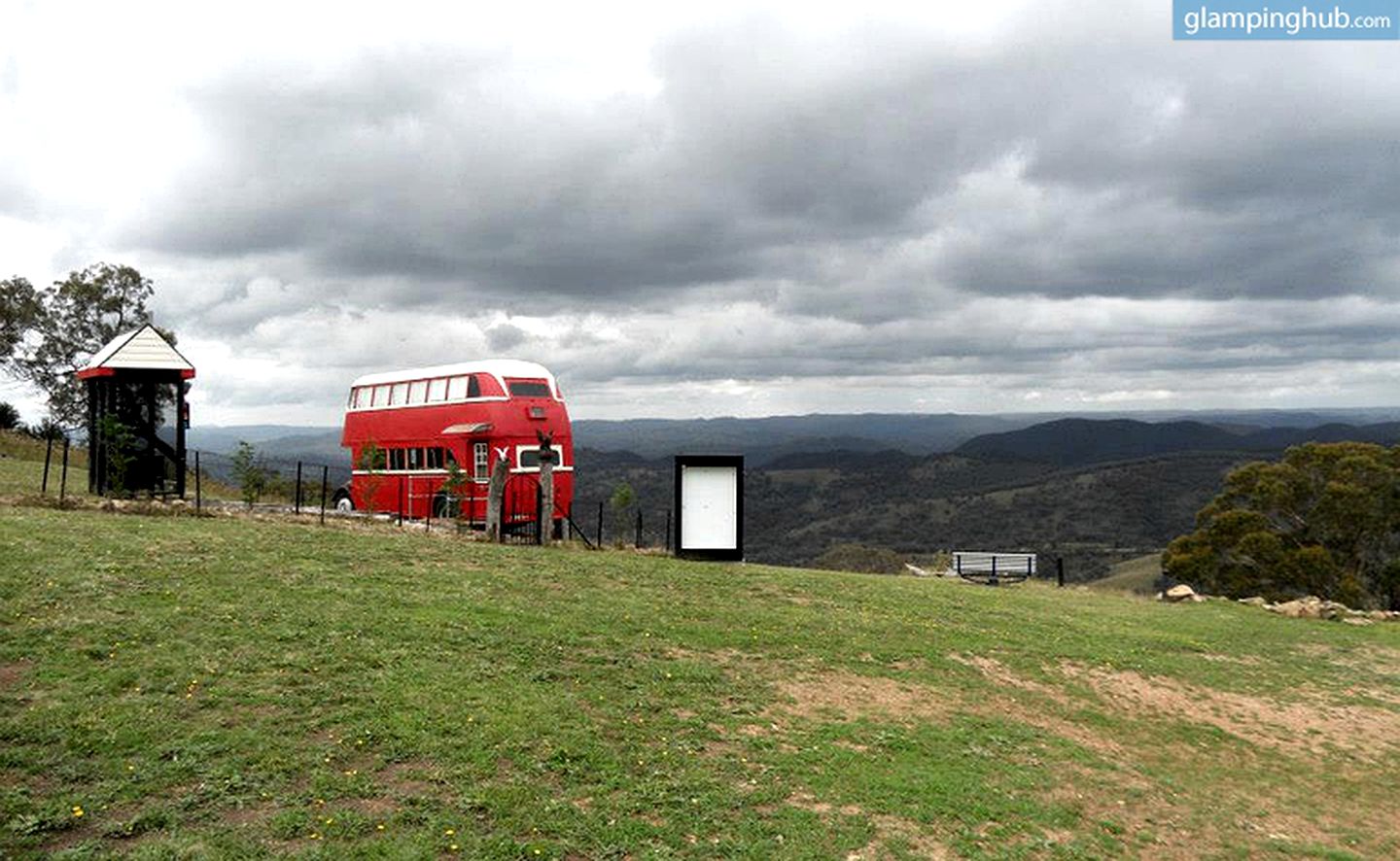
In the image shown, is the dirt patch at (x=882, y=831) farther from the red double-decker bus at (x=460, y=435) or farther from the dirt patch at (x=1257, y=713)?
the red double-decker bus at (x=460, y=435)

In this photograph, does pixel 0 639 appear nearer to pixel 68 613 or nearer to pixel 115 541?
pixel 68 613

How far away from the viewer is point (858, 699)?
11.9 m

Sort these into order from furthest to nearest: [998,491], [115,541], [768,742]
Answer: [998,491], [115,541], [768,742]

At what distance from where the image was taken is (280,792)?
754 cm

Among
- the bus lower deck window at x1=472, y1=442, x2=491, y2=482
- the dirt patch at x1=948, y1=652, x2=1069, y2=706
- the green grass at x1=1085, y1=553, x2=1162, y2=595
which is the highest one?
the bus lower deck window at x1=472, y1=442, x2=491, y2=482

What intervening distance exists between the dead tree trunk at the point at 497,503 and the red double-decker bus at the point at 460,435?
1.50 meters

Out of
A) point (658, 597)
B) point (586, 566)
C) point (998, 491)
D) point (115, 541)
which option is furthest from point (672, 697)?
point (998, 491)

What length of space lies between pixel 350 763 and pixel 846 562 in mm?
49775

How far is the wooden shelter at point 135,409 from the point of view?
84.9 feet

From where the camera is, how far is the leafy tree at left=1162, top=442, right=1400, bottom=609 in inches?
1607

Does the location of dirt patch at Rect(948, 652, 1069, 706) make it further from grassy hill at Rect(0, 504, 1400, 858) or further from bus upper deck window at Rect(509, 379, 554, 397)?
bus upper deck window at Rect(509, 379, 554, 397)

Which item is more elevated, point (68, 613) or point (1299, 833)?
point (68, 613)

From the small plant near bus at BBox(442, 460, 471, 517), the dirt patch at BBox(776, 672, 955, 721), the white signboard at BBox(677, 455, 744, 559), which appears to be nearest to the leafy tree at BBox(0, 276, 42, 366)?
the small plant near bus at BBox(442, 460, 471, 517)

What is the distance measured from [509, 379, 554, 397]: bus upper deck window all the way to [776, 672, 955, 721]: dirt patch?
57.5 ft
